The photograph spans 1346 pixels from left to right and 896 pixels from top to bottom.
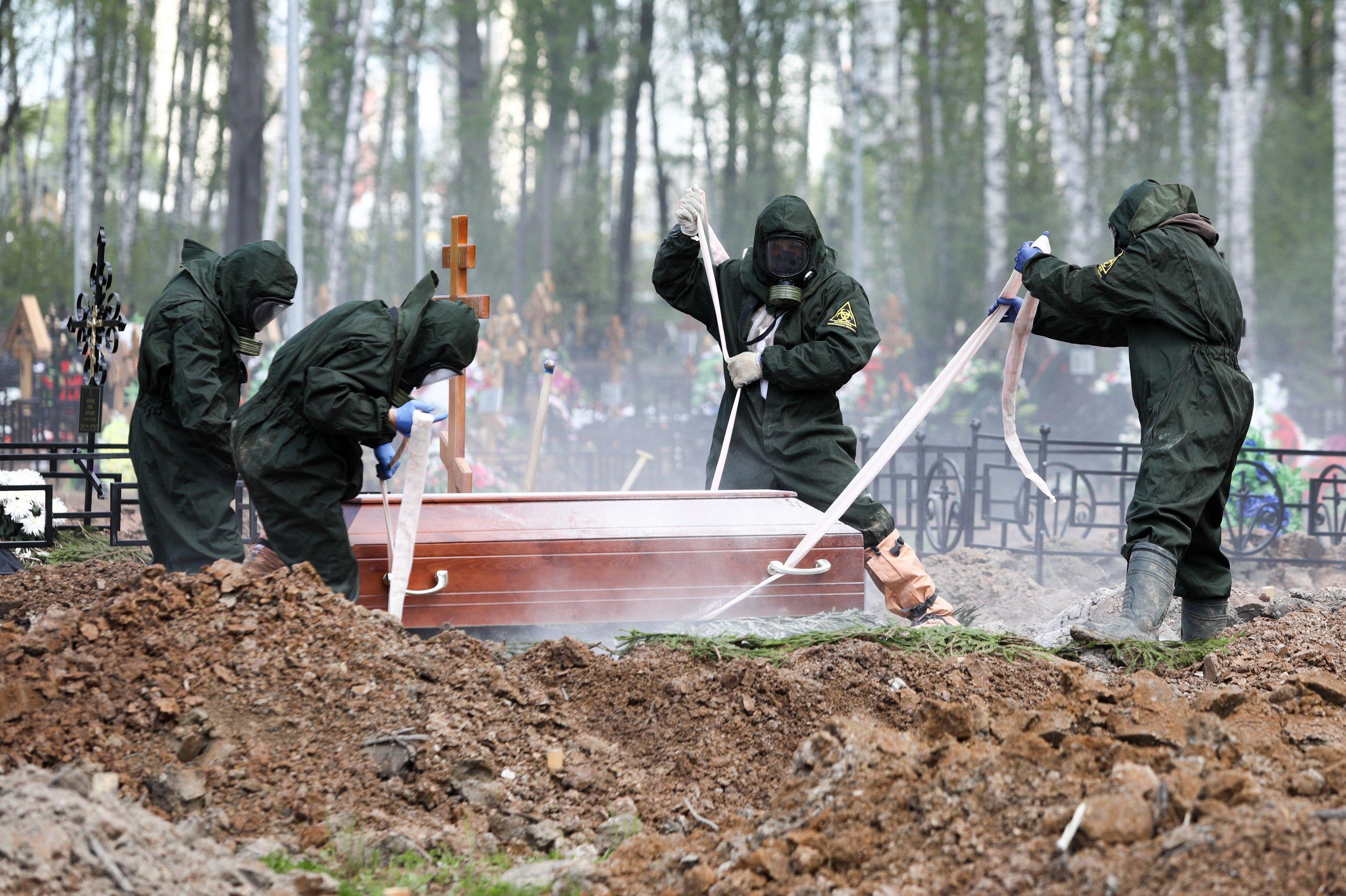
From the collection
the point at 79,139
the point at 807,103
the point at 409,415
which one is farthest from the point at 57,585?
the point at 807,103

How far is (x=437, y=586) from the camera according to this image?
446cm

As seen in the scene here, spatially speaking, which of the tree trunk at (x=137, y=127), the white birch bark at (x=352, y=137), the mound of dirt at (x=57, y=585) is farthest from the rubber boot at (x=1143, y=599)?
the tree trunk at (x=137, y=127)

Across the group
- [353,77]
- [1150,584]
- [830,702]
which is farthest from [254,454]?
[353,77]

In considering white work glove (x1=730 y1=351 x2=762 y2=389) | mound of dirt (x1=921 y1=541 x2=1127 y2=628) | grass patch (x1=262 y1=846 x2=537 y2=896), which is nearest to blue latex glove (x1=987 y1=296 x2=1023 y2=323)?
white work glove (x1=730 y1=351 x2=762 y2=389)

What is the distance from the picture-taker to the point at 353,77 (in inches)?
718

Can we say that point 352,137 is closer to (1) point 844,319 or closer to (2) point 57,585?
(2) point 57,585

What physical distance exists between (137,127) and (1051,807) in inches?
1102

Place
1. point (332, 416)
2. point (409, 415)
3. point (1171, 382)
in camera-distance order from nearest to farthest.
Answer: point (332, 416)
point (409, 415)
point (1171, 382)

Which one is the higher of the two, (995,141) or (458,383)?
(995,141)

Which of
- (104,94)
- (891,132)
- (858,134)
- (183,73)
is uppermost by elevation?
(183,73)

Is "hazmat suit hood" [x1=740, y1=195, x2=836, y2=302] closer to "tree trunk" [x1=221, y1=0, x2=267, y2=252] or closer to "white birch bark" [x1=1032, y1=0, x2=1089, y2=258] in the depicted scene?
"tree trunk" [x1=221, y1=0, x2=267, y2=252]

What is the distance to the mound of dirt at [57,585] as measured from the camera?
201 inches

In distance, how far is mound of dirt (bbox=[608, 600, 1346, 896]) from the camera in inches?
87.9

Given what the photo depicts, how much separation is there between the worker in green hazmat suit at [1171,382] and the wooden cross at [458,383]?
282 cm
